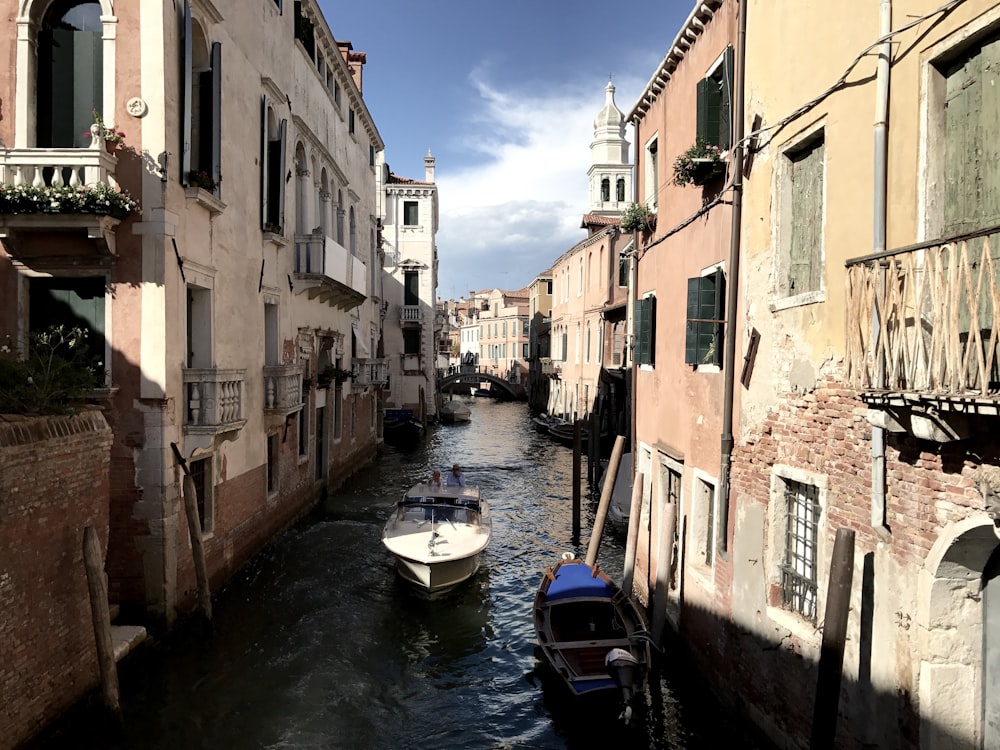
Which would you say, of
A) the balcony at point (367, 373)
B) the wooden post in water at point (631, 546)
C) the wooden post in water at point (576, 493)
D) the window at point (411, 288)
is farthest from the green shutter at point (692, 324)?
the window at point (411, 288)

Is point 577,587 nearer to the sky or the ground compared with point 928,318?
nearer to the ground

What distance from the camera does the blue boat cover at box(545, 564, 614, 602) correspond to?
819 centimetres

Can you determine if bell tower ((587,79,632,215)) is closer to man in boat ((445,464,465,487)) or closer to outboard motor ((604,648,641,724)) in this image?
man in boat ((445,464,465,487))

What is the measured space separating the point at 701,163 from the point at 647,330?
304 centimetres

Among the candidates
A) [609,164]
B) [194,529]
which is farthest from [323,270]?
[609,164]

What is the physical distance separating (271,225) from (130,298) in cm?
431

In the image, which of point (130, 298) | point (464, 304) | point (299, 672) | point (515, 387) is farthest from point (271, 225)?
point (464, 304)

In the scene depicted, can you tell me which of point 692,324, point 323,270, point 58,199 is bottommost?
point 692,324

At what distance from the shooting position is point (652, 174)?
1027 centimetres

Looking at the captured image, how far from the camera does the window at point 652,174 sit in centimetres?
991

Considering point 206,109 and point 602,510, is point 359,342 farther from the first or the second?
point 602,510

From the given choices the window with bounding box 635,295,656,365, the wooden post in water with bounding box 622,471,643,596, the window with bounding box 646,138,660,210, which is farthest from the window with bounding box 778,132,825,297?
the wooden post in water with bounding box 622,471,643,596

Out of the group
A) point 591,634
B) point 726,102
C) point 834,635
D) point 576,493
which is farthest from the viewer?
point 576,493

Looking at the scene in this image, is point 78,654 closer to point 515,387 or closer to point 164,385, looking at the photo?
point 164,385
